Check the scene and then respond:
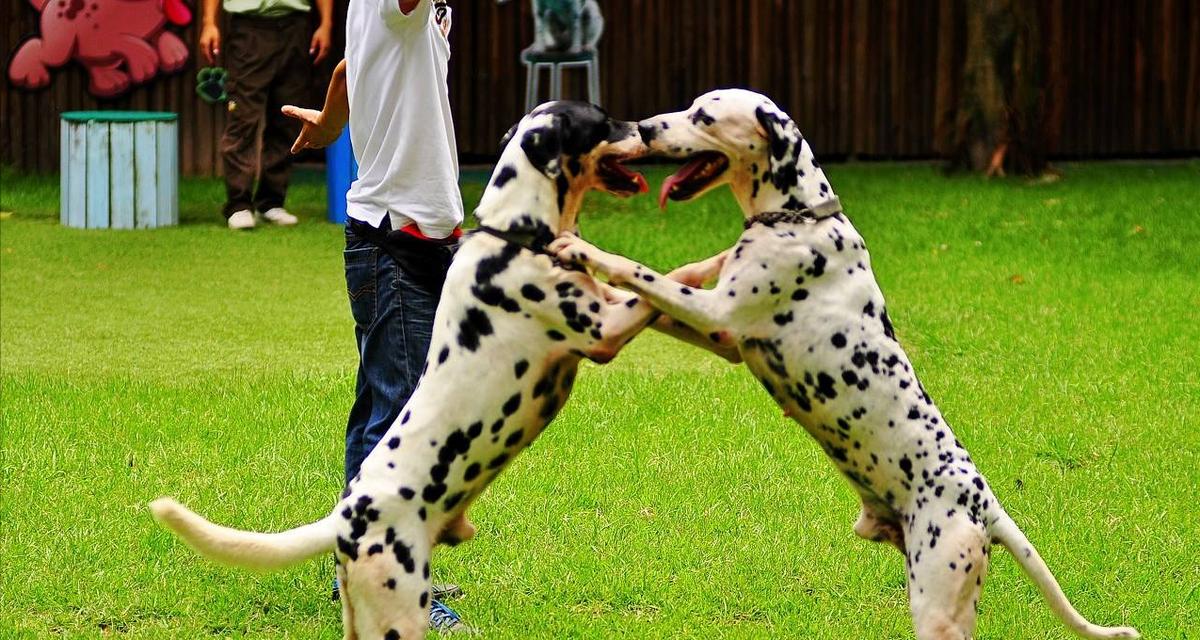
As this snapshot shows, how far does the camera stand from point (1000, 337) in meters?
8.65

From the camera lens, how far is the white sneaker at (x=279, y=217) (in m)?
12.2

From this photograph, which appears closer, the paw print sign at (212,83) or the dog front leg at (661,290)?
the dog front leg at (661,290)

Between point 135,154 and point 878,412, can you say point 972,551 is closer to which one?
point 878,412

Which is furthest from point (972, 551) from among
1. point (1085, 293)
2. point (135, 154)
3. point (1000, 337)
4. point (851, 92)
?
point (851, 92)

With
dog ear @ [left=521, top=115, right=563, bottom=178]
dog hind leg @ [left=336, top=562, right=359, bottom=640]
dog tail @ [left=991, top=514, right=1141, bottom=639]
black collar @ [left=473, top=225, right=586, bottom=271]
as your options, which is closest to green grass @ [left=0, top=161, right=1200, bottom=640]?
dog tail @ [left=991, top=514, right=1141, bottom=639]

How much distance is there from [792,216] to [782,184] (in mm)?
75

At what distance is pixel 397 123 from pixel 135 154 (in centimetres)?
824

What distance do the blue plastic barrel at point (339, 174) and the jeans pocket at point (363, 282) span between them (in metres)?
7.34

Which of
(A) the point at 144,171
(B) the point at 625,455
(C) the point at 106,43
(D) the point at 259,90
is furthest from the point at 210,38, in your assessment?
(B) the point at 625,455

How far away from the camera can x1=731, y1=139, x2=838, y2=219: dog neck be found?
3.59m

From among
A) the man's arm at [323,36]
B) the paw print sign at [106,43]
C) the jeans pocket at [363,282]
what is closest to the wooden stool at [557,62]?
the man's arm at [323,36]

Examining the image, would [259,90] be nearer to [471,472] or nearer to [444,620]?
[444,620]

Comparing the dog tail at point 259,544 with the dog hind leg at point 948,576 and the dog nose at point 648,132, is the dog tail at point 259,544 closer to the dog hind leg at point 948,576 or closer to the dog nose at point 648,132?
the dog nose at point 648,132

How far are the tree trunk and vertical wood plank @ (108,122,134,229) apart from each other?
7.20m
